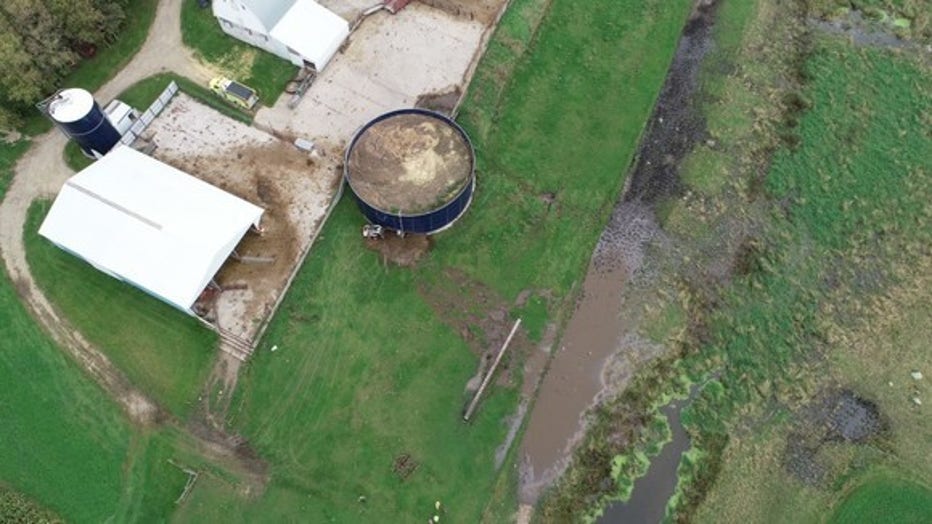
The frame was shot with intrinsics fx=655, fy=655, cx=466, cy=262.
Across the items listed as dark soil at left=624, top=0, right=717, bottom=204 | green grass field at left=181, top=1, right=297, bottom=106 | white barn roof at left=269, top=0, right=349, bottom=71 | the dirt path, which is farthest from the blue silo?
dark soil at left=624, top=0, right=717, bottom=204

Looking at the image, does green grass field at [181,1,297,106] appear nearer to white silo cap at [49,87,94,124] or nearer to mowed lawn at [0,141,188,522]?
white silo cap at [49,87,94,124]

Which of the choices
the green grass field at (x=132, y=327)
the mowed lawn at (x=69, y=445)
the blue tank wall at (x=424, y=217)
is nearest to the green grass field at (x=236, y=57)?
the blue tank wall at (x=424, y=217)

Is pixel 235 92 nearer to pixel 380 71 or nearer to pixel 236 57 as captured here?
pixel 236 57

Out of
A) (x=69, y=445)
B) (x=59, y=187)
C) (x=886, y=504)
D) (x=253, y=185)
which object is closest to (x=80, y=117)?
(x=59, y=187)

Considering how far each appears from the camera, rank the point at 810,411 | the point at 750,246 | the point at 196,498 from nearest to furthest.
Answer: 1. the point at 196,498
2. the point at 810,411
3. the point at 750,246

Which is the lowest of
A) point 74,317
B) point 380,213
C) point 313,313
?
point 74,317

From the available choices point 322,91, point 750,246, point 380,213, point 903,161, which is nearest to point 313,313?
point 380,213

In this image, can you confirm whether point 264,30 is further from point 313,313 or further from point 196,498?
point 196,498
